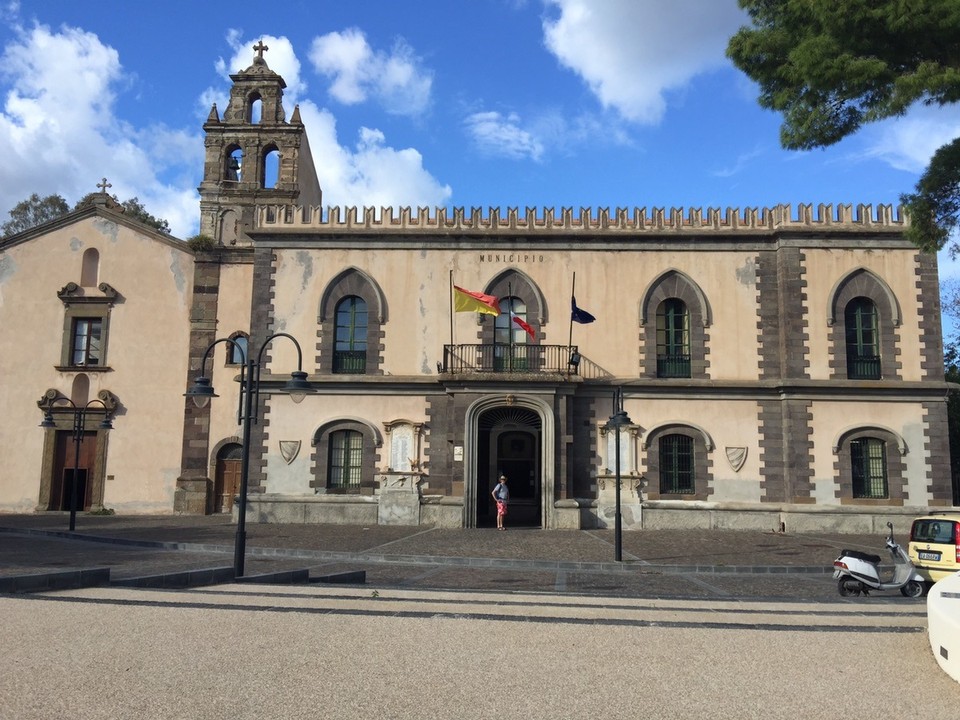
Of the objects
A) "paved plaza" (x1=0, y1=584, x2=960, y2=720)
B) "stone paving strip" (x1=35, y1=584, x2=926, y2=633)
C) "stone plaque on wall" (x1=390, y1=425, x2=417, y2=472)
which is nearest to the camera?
"paved plaza" (x1=0, y1=584, x2=960, y2=720)

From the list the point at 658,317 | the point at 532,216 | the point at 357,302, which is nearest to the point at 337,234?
the point at 357,302

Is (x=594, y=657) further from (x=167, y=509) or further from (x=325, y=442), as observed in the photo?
(x=167, y=509)

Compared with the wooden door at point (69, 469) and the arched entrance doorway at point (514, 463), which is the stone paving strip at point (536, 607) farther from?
the wooden door at point (69, 469)

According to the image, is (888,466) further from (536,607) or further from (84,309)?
(84,309)

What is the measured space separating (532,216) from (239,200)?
24.5 m

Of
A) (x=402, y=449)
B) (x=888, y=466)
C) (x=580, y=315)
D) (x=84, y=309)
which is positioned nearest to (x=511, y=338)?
(x=580, y=315)

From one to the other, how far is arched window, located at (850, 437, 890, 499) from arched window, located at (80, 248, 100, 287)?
85.3 ft

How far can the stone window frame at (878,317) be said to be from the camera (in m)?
24.3

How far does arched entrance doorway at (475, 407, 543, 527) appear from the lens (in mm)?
26297

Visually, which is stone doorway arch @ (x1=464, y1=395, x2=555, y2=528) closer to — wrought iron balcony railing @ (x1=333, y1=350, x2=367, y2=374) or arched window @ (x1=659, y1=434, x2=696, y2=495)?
arched window @ (x1=659, y1=434, x2=696, y2=495)

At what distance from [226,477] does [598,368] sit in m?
13.2

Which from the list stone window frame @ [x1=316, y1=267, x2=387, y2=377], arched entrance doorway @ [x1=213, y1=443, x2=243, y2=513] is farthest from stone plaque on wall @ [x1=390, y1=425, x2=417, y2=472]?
arched entrance doorway @ [x1=213, y1=443, x2=243, y2=513]

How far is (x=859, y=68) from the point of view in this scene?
43.2 feet

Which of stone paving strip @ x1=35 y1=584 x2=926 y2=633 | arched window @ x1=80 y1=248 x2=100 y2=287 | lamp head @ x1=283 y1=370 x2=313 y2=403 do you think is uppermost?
arched window @ x1=80 y1=248 x2=100 y2=287
